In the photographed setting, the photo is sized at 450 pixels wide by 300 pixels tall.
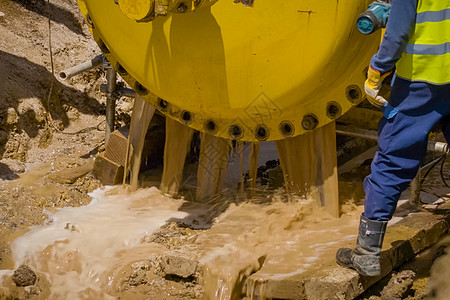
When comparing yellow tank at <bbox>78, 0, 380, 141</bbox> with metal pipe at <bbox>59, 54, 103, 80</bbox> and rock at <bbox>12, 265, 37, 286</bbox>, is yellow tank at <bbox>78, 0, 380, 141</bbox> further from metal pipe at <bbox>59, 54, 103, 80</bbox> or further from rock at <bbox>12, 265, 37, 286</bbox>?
rock at <bbox>12, 265, 37, 286</bbox>

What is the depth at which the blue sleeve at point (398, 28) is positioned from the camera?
3.09m

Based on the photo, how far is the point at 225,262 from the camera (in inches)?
144

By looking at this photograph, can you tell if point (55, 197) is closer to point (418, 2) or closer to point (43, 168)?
point (43, 168)

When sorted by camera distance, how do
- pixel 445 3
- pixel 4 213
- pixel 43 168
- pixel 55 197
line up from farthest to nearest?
pixel 43 168
pixel 55 197
pixel 4 213
pixel 445 3

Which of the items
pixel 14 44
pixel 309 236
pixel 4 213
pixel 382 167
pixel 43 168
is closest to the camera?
pixel 382 167

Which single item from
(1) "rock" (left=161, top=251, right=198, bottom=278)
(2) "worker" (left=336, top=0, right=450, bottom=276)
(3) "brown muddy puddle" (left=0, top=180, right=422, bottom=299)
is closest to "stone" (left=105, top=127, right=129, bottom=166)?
(3) "brown muddy puddle" (left=0, top=180, right=422, bottom=299)

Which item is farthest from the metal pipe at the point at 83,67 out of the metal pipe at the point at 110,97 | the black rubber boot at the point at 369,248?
the black rubber boot at the point at 369,248

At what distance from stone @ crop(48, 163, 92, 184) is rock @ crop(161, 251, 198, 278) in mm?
1414

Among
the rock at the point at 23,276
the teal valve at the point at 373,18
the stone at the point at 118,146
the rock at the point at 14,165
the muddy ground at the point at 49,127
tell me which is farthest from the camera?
the rock at the point at 14,165

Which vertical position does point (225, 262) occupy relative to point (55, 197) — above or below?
Result: below

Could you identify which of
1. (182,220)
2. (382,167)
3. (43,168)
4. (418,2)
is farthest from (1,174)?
(418,2)

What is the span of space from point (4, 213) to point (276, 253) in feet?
5.35

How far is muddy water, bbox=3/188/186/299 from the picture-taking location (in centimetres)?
379

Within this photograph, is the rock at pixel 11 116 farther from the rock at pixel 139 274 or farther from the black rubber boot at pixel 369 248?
the black rubber boot at pixel 369 248
